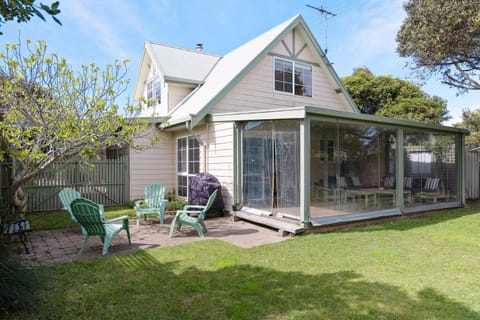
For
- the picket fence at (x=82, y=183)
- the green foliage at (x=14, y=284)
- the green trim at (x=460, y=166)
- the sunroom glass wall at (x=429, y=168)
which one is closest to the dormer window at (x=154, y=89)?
the picket fence at (x=82, y=183)

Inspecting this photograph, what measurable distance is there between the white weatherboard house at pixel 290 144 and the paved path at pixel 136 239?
69 centimetres

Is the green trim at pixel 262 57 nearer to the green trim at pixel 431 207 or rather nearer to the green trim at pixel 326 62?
the green trim at pixel 326 62

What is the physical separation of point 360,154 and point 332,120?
1.56 m

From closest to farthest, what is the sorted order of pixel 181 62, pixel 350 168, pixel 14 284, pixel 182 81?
1. pixel 14 284
2. pixel 350 168
3. pixel 182 81
4. pixel 181 62

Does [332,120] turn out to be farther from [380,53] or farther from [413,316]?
[380,53]

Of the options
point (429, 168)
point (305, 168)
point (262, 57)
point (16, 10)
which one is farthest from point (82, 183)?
point (429, 168)

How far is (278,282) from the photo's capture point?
13.0ft

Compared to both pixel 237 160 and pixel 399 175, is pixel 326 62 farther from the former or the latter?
pixel 237 160

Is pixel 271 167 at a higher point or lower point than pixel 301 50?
lower

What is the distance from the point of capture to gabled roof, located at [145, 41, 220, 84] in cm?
1250

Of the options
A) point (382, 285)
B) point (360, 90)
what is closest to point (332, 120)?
point (382, 285)

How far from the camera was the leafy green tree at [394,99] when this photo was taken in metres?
22.5

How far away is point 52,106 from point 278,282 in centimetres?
590

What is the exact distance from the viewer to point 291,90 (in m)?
11.9
